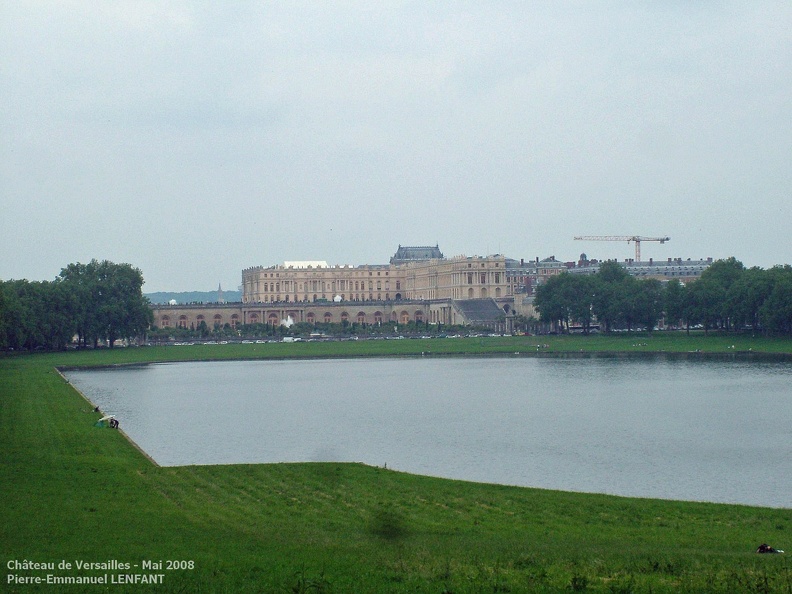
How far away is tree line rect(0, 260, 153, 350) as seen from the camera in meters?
106

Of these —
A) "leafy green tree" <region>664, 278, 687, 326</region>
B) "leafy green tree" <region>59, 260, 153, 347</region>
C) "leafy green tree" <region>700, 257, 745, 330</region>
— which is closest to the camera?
"leafy green tree" <region>700, 257, 745, 330</region>

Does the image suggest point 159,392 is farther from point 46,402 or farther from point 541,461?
point 541,461

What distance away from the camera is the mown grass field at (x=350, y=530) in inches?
656

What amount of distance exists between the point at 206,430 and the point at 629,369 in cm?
4177

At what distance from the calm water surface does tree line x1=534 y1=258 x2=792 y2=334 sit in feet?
75.0

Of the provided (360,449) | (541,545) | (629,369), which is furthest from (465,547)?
(629,369)

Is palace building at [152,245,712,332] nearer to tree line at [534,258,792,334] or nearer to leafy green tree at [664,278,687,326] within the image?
tree line at [534,258,792,334]

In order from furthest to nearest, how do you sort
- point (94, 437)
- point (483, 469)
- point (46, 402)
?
point (46, 402) → point (94, 437) → point (483, 469)

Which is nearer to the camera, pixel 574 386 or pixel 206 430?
pixel 206 430

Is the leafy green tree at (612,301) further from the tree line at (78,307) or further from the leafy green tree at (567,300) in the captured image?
the tree line at (78,307)

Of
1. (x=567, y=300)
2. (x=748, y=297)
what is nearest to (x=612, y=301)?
(x=567, y=300)

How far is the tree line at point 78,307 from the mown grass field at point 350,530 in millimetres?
71843

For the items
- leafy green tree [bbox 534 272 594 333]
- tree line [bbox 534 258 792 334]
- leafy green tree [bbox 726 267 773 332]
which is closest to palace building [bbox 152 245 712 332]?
tree line [bbox 534 258 792 334]

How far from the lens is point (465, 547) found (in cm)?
1988
